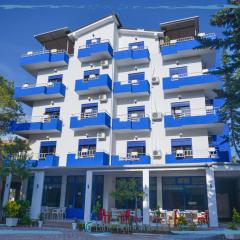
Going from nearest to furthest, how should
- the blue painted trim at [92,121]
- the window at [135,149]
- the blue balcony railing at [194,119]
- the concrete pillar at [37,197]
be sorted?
the blue balcony railing at [194,119], the concrete pillar at [37,197], the window at [135,149], the blue painted trim at [92,121]

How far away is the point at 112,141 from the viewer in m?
27.6

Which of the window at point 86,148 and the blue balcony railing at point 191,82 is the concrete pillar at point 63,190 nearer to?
the window at point 86,148

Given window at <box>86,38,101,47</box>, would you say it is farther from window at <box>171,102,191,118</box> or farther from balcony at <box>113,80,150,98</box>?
window at <box>171,102,191,118</box>

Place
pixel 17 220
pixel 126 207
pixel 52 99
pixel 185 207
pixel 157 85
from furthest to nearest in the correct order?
pixel 52 99, pixel 157 85, pixel 126 207, pixel 185 207, pixel 17 220

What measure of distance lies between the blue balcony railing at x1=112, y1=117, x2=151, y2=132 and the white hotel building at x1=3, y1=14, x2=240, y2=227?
9 centimetres

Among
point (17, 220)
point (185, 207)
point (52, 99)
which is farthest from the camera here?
point (52, 99)

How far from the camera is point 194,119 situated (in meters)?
25.4

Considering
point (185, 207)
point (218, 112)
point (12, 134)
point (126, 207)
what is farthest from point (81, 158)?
point (218, 112)

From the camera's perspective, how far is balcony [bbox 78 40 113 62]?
2997 cm

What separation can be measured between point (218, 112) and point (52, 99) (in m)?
17.5

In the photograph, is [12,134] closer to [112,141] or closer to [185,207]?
[112,141]

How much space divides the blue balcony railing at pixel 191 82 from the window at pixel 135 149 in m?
5.91

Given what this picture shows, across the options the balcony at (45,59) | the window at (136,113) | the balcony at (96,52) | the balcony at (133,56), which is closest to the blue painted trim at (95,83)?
the balcony at (133,56)

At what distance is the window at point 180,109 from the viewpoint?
88.5 ft
